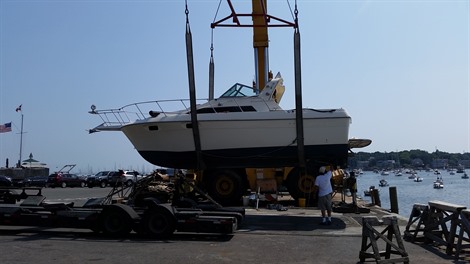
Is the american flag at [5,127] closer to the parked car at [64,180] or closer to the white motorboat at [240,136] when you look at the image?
the parked car at [64,180]

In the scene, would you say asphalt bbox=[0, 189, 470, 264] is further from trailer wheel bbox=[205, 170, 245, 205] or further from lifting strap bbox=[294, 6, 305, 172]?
trailer wheel bbox=[205, 170, 245, 205]

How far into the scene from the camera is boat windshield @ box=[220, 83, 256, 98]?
18.0 metres

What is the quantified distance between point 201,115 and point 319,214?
197 inches

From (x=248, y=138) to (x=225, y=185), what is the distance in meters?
1.84

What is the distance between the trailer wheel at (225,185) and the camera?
17.0 metres

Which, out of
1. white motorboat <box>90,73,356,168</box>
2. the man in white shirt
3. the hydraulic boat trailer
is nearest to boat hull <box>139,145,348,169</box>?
white motorboat <box>90,73,356,168</box>

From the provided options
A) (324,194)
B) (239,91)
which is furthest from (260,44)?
(324,194)

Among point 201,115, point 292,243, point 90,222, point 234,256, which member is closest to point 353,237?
point 292,243

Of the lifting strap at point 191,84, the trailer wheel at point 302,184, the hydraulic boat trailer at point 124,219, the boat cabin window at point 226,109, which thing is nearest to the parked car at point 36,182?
the boat cabin window at point 226,109

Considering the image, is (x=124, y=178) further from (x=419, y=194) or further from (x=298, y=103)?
(x=419, y=194)

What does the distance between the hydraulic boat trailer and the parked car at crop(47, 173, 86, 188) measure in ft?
98.6

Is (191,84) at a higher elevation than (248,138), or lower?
higher

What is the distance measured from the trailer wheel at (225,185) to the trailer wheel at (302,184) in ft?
5.64

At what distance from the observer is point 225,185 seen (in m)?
17.1
